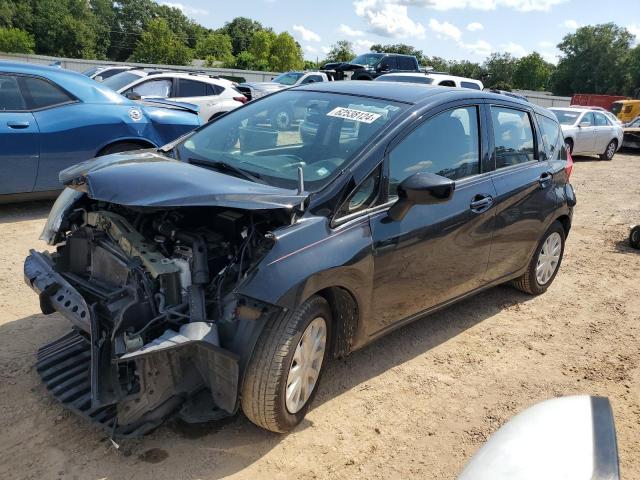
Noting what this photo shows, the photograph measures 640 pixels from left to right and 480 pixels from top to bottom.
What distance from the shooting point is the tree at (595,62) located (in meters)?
66.6

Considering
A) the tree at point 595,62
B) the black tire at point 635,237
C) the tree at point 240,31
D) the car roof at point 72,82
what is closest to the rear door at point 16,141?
the car roof at point 72,82

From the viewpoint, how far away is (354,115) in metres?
3.54

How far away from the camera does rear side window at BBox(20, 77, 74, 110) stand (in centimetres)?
601

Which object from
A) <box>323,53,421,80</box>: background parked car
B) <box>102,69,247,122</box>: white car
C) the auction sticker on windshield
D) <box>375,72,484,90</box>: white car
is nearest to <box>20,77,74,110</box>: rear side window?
the auction sticker on windshield

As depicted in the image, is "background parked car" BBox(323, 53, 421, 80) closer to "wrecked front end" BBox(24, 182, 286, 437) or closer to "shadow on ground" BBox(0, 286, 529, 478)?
"shadow on ground" BBox(0, 286, 529, 478)

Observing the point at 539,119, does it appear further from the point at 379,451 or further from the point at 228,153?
the point at 379,451

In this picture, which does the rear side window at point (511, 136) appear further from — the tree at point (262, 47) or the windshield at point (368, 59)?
the tree at point (262, 47)

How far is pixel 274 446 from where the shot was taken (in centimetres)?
285

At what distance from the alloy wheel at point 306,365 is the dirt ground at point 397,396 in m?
0.20

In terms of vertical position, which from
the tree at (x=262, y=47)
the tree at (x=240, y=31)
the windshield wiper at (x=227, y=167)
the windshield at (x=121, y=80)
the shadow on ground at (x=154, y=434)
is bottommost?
the shadow on ground at (x=154, y=434)

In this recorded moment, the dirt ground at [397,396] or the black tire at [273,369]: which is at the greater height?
the black tire at [273,369]

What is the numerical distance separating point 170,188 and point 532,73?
87766mm

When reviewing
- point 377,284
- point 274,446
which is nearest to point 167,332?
point 274,446

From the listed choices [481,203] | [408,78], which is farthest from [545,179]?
[408,78]
